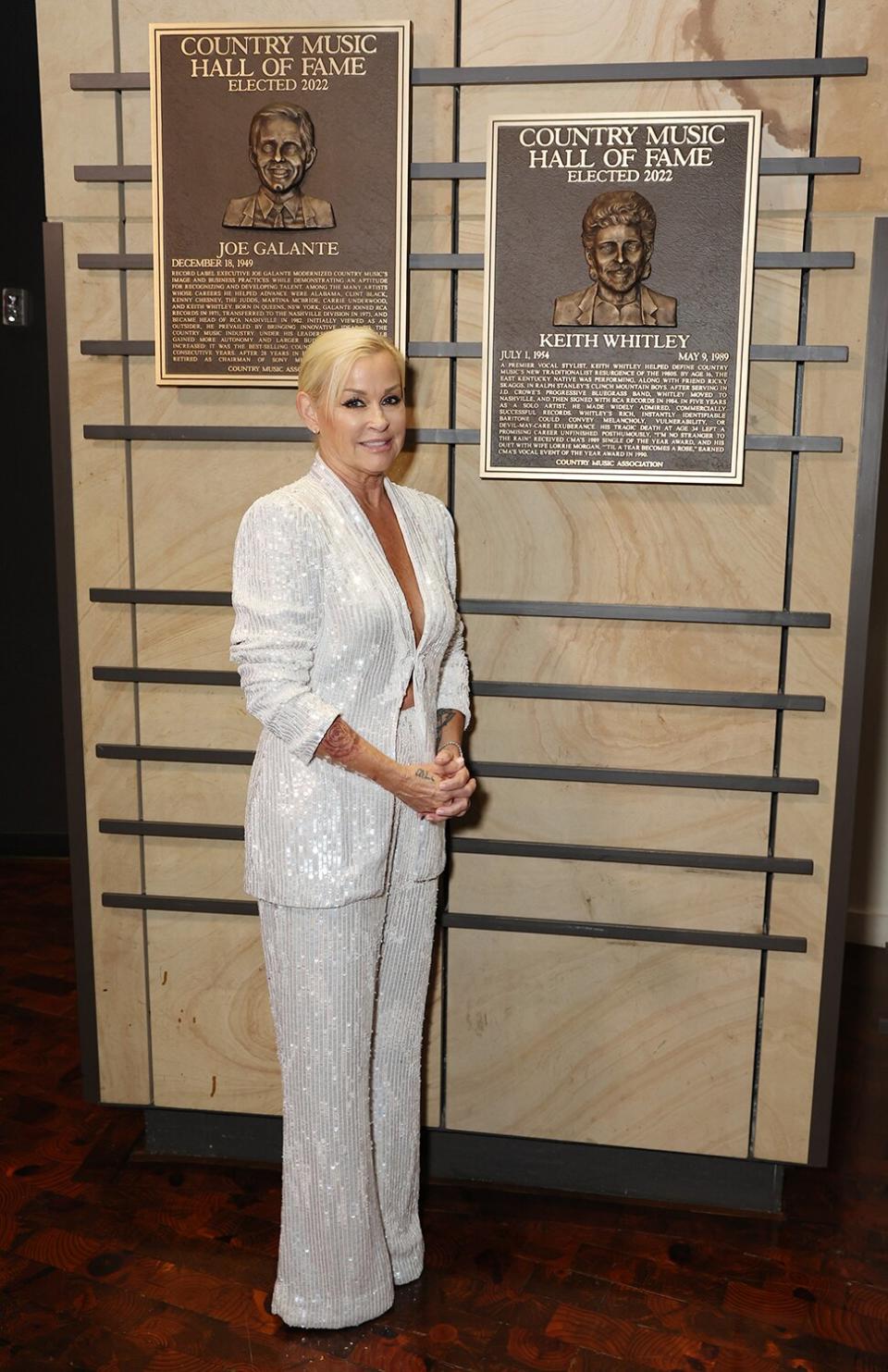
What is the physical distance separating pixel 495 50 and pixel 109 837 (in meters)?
2.00

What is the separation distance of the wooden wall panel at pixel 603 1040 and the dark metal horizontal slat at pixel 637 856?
212 mm

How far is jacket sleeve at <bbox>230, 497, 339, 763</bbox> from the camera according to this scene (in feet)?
7.07

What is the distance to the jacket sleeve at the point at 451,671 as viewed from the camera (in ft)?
8.30

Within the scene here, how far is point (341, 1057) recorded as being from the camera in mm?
2383

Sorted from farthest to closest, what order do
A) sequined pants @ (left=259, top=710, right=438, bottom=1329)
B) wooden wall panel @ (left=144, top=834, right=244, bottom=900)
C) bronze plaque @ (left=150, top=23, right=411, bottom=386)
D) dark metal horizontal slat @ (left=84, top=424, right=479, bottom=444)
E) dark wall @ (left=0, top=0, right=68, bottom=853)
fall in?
dark wall @ (left=0, top=0, right=68, bottom=853) < wooden wall panel @ (left=144, top=834, right=244, bottom=900) < dark metal horizontal slat @ (left=84, top=424, right=479, bottom=444) < bronze plaque @ (left=150, top=23, right=411, bottom=386) < sequined pants @ (left=259, top=710, right=438, bottom=1329)

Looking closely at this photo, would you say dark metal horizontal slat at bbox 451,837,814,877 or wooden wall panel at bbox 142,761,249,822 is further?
wooden wall panel at bbox 142,761,249,822

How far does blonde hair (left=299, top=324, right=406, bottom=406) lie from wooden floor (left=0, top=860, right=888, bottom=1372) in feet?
6.16

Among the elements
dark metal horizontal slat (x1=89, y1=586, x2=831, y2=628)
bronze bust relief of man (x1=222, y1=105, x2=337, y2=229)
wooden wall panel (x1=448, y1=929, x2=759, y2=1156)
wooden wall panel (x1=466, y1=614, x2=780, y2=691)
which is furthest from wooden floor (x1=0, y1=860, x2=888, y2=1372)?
bronze bust relief of man (x1=222, y1=105, x2=337, y2=229)

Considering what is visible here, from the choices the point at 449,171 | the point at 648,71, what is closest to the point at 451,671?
the point at 449,171

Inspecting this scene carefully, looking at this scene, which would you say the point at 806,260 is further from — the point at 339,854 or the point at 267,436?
the point at 339,854

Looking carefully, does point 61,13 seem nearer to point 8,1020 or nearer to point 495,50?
point 495,50

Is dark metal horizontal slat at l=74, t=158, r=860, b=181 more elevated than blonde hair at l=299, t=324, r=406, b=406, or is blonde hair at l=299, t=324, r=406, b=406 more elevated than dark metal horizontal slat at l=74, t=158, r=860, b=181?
dark metal horizontal slat at l=74, t=158, r=860, b=181

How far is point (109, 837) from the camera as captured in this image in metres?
2.94

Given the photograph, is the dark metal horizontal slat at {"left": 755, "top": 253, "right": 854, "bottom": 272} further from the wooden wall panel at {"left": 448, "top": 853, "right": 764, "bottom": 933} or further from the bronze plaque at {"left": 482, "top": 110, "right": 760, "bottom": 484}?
the wooden wall panel at {"left": 448, "top": 853, "right": 764, "bottom": 933}
